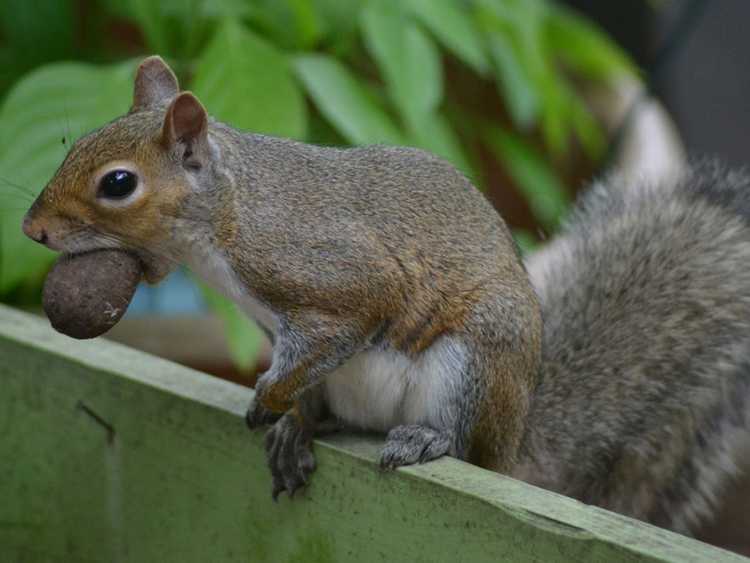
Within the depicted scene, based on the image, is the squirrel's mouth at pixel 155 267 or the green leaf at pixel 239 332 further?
the green leaf at pixel 239 332

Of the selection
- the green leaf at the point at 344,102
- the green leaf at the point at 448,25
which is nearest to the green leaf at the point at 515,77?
the green leaf at the point at 448,25

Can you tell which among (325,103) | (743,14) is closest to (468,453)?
(325,103)

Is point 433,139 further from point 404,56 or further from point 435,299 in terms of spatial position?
point 435,299

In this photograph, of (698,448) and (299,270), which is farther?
(698,448)

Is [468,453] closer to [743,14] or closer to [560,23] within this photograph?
[560,23]

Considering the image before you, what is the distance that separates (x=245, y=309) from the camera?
1582 mm

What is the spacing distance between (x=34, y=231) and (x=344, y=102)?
0.91m

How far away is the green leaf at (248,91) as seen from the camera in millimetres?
2074

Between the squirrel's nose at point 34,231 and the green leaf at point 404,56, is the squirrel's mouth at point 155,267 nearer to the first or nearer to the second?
the squirrel's nose at point 34,231

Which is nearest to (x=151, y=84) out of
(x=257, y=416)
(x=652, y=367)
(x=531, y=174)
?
(x=257, y=416)

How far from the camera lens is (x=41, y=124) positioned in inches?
84.3

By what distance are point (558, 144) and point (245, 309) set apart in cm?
146

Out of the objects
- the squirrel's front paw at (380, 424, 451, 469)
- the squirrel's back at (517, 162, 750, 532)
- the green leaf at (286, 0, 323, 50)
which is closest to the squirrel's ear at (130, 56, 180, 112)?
the squirrel's front paw at (380, 424, 451, 469)

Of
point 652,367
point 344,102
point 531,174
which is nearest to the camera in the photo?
point 652,367
